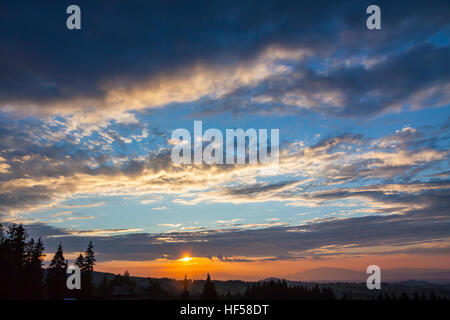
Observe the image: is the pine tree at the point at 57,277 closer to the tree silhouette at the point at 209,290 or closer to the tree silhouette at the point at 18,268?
the tree silhouette at the point at 18,268

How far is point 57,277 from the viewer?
86.4 metres

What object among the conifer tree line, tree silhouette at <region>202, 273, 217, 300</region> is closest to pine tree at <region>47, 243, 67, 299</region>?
the conifer tree line

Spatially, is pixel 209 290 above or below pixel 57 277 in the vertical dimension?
below

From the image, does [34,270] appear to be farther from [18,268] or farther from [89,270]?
[89,270]

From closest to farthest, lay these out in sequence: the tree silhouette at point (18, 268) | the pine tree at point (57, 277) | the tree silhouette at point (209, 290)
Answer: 1. the tree silhouette at point (18, 268)
2. the pine tree at point (57, 277)
3. the tree silhouette at point (209, 290)

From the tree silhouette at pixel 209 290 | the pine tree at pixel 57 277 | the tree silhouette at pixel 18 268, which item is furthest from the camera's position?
the tree silhouette at pixel 209 290

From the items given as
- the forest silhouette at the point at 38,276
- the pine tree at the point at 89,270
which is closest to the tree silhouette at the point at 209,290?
the forest silhouette at the point at 38,276

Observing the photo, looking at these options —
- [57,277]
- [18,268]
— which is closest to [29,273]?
[18,268]

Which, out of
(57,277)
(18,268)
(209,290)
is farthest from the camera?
(209,290)

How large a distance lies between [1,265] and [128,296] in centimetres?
5326

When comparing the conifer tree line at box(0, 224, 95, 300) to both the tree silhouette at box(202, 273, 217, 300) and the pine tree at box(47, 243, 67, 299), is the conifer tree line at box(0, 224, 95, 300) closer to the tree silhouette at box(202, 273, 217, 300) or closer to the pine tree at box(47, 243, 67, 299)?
the pine tree at box(47, 243, 67, 299)

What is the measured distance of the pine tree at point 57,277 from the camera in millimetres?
84562

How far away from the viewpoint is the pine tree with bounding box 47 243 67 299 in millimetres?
84562

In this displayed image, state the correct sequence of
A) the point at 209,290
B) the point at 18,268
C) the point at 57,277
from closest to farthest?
the point at 18,268 < the point at 57,277 < the point at 209,290
